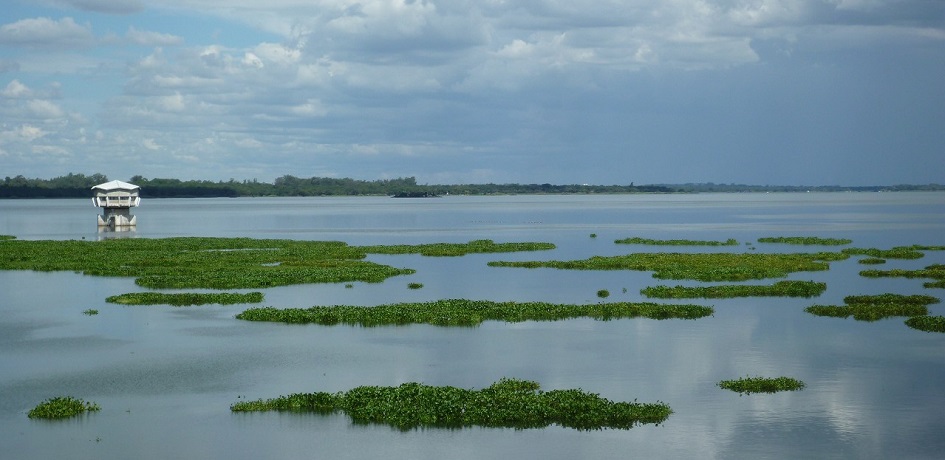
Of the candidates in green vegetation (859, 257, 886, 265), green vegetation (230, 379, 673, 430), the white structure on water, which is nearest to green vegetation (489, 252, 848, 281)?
green vegetation (859, 257, 886, 265)

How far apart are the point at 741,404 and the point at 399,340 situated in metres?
15.1

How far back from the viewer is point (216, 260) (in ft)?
242

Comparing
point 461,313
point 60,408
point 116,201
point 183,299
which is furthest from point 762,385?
point 116,201

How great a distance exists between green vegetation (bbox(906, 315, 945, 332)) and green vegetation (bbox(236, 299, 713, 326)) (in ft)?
28.8

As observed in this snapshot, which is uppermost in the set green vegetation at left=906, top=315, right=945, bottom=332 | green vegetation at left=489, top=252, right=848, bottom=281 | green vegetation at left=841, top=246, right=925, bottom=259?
green vegetation at left=841, top=246, right=925, bottom=259

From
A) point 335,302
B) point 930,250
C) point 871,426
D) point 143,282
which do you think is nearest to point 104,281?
point 143,282

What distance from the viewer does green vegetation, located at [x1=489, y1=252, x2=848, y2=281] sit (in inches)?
2384

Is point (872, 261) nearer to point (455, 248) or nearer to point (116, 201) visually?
point (455, 248)

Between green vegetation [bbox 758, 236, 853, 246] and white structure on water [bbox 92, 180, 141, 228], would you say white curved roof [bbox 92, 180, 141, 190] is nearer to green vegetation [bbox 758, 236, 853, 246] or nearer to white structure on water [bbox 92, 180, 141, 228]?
white structure on water [bbox 92, 180, 141, 228]

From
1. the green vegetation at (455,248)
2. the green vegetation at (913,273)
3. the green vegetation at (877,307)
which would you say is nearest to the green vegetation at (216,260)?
the green vegetation at (455,248)

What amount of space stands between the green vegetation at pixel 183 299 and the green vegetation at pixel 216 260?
4468 mm

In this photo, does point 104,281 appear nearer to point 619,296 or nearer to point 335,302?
point 335,302

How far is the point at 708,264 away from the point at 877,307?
21.2m

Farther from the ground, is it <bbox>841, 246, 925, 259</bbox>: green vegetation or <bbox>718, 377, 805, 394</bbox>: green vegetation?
<bbox>841, 246, 925, 259</bbox>: green vegetation
